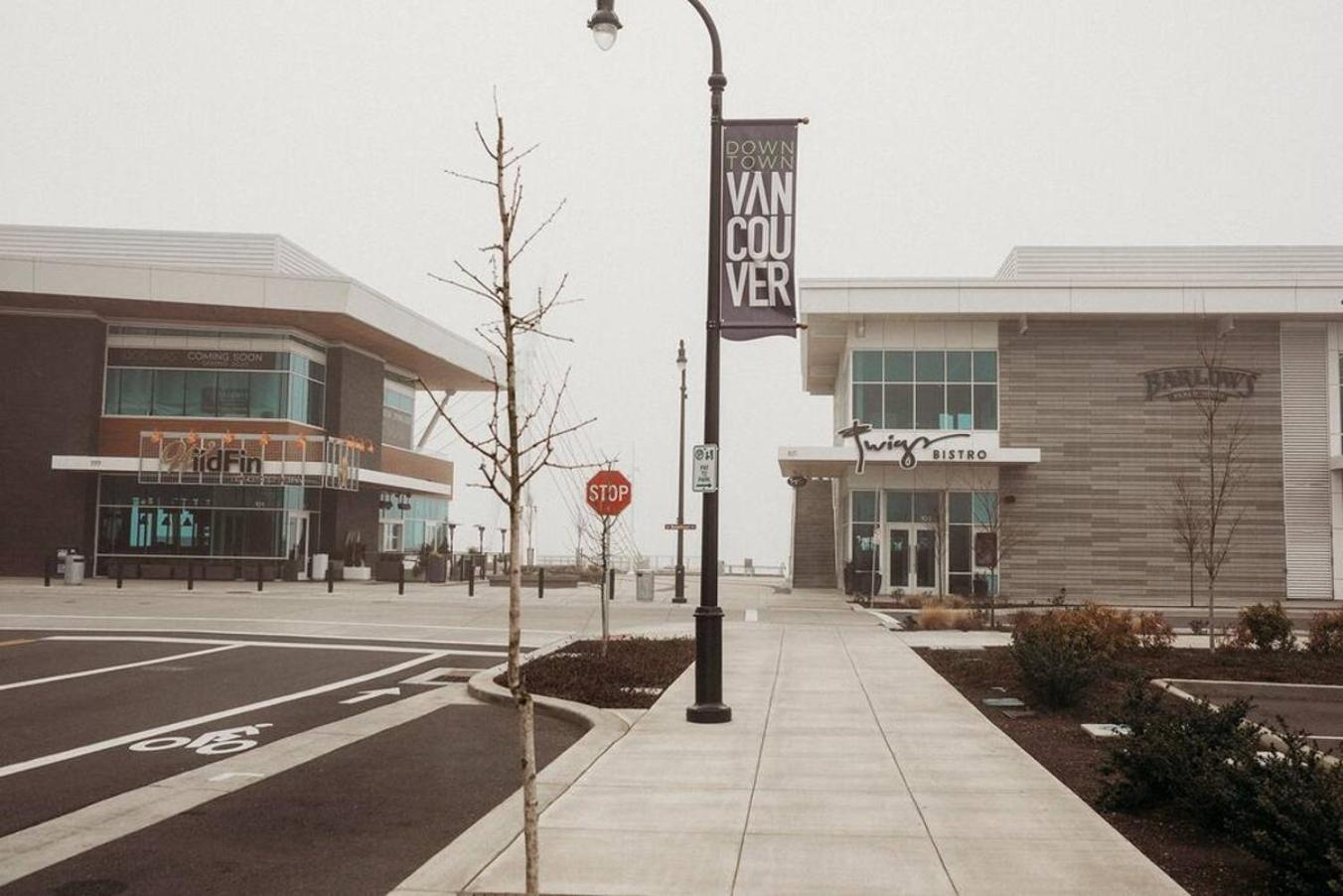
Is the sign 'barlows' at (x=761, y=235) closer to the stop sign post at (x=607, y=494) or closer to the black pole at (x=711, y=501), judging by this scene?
the black pole at (x=711, y=501)

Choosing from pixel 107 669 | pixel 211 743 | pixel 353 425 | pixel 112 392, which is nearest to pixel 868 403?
pixel 353 425

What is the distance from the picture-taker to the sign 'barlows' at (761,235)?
11.1m

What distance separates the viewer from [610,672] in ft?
46.6

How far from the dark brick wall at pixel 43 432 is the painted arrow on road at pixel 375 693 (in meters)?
33.1

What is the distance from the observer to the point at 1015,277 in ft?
133

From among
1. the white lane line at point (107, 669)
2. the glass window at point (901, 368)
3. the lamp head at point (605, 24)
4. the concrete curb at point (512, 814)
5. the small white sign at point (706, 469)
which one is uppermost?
the glass window at point (901, 368)

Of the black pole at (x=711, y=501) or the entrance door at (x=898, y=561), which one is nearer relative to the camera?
the black pole at (x=711, y=501)

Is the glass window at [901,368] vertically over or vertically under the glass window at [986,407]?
over

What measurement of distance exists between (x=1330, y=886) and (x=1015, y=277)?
38.1 metres

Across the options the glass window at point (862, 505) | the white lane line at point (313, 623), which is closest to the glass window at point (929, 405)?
the glass window at point (862, 505)

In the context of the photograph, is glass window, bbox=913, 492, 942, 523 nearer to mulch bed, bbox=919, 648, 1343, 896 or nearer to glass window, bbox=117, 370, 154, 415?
mulch bed, bbox=919, 648, 1343, 896

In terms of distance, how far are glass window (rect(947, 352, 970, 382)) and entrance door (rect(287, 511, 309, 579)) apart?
1030 inches

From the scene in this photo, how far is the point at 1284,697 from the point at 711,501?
7.60 m

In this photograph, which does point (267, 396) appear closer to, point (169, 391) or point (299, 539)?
point (169, 391)
